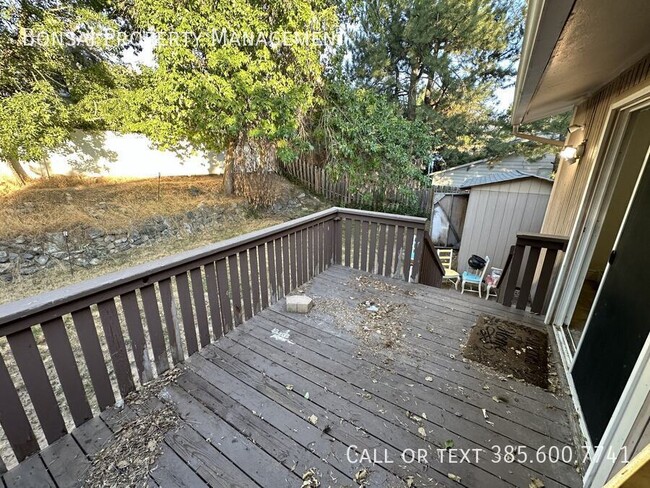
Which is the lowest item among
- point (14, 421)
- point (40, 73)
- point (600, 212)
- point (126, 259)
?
point (126, 259)

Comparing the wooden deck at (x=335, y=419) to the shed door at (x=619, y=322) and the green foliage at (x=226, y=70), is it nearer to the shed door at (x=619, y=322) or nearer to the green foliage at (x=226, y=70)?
the shed door at (x=619, y=322)

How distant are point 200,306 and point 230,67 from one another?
4233 mm

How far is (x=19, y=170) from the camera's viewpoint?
5.34 metres

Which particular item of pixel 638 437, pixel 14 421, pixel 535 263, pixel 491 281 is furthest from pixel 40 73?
pixel 491 281

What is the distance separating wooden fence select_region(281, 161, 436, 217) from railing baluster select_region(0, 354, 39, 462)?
6699 millimetres

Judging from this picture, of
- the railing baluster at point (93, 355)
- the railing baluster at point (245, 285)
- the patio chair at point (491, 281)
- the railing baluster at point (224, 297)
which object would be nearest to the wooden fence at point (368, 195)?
the patio chair at point (491, 281)

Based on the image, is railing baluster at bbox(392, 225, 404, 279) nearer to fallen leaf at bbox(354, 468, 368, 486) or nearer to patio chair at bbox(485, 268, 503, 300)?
fallen leaf at bbox(354, 468, 368, 486)

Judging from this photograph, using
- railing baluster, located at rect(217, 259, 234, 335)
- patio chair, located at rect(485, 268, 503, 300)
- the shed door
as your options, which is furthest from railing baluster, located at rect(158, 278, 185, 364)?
patio chair, located at rect(485, 268, 503, 300)

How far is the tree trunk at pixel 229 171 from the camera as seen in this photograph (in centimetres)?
680

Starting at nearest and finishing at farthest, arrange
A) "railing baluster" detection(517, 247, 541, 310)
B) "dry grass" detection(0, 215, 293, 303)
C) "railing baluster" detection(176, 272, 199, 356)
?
"railing baluster" detection(176, 272, 199, 356), "railing baluster" detection(517, 247, 541, 310), "dry grass" detection(0, 215, 293, 303)

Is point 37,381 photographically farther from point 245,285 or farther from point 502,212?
point 502,212

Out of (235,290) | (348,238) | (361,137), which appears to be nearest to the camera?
(235,290)

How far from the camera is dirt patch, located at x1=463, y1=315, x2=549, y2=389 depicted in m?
2.04

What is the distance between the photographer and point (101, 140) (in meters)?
6.39
